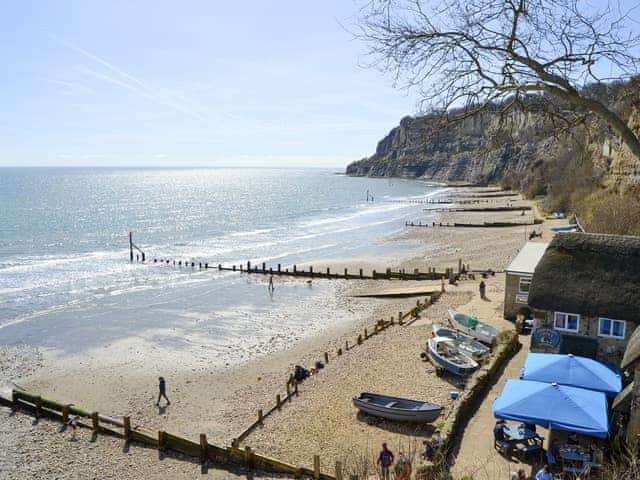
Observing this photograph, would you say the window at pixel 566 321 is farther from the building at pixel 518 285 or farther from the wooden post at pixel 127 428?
the wooden post at pixel 127 428

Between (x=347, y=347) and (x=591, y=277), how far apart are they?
11.3 meters

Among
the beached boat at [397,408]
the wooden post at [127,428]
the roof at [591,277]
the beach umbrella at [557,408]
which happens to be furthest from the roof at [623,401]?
the wooden post at [127,428]

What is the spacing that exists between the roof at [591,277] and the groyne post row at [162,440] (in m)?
9.67

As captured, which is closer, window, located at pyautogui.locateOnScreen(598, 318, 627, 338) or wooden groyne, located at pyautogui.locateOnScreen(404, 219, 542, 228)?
window, located at pyautogui.locateOnScreen(598, 318, 627, 338)

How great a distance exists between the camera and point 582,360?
1448 cm

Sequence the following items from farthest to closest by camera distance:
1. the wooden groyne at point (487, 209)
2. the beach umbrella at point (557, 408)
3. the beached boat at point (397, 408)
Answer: the wooden groyne at point (487, 209) < the beached boat at point (397, 408) < the beach umbrella at point (557, 408)

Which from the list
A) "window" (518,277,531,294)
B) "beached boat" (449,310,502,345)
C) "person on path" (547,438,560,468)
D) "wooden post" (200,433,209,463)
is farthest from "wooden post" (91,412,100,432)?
"window" (518,277,531,294)

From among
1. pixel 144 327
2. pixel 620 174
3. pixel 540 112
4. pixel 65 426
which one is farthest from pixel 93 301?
pixel 620 174

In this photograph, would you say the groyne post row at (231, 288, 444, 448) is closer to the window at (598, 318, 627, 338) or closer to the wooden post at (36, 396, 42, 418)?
the wooden post at (36, 396, 42, 418)

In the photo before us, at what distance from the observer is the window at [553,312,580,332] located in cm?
1717

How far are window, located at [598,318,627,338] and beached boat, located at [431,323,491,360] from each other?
197 inches

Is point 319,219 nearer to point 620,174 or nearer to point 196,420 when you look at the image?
point 620,174

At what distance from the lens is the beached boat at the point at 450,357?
63.4ft

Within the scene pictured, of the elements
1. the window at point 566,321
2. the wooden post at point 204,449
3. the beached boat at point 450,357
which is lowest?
the wooden post at point 204,449
